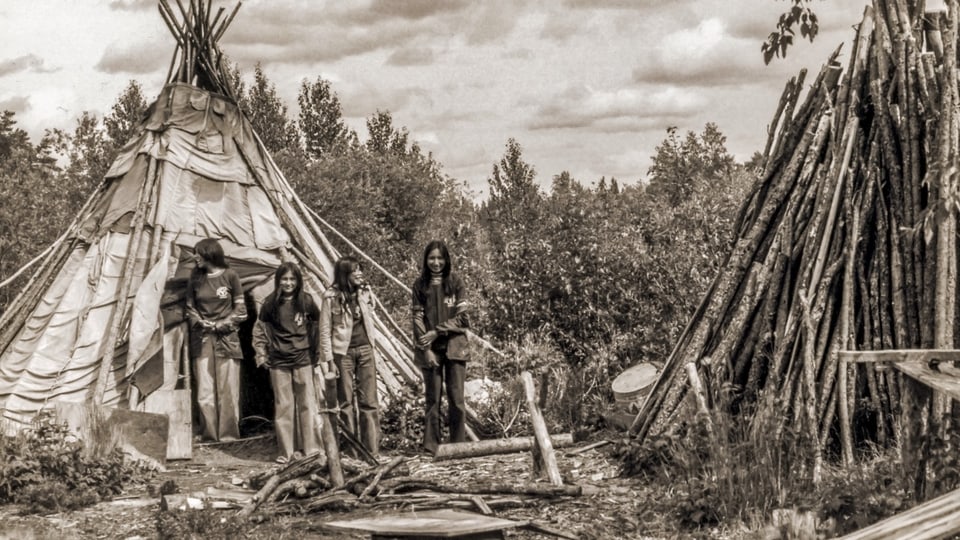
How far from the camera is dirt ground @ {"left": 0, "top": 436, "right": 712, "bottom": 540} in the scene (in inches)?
241

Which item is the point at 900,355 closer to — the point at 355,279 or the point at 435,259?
the point at 435,259

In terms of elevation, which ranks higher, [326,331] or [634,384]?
[326,331]

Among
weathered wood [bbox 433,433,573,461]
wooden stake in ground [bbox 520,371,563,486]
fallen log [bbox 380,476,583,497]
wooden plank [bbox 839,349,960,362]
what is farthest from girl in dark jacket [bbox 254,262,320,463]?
wooden plank [bbox 839,349,960,362]

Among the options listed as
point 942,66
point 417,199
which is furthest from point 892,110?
point 417,199

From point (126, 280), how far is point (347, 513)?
3.76 m

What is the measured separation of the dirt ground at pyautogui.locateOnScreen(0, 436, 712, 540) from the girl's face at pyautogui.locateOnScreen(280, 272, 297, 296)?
1321mm

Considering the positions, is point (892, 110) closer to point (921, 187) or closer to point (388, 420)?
point (921, 187)

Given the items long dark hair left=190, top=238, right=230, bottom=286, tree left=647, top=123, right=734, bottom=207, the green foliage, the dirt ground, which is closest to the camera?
the dirt ground

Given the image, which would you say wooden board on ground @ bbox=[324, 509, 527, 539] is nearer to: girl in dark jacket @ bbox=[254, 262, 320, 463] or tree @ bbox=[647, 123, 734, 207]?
girl in dark jacket @ bbox=[254, 262, 320, 463]

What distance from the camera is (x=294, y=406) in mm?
8609

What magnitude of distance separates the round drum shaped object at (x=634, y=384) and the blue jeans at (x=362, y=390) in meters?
1.94

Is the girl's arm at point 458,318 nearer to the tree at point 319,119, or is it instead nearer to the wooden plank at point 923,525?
the wooden plank at point 923,525

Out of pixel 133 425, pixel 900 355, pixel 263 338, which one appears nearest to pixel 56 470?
pixel 133 425

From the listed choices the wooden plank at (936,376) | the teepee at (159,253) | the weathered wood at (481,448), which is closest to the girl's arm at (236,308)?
the teepee at (159,253)
